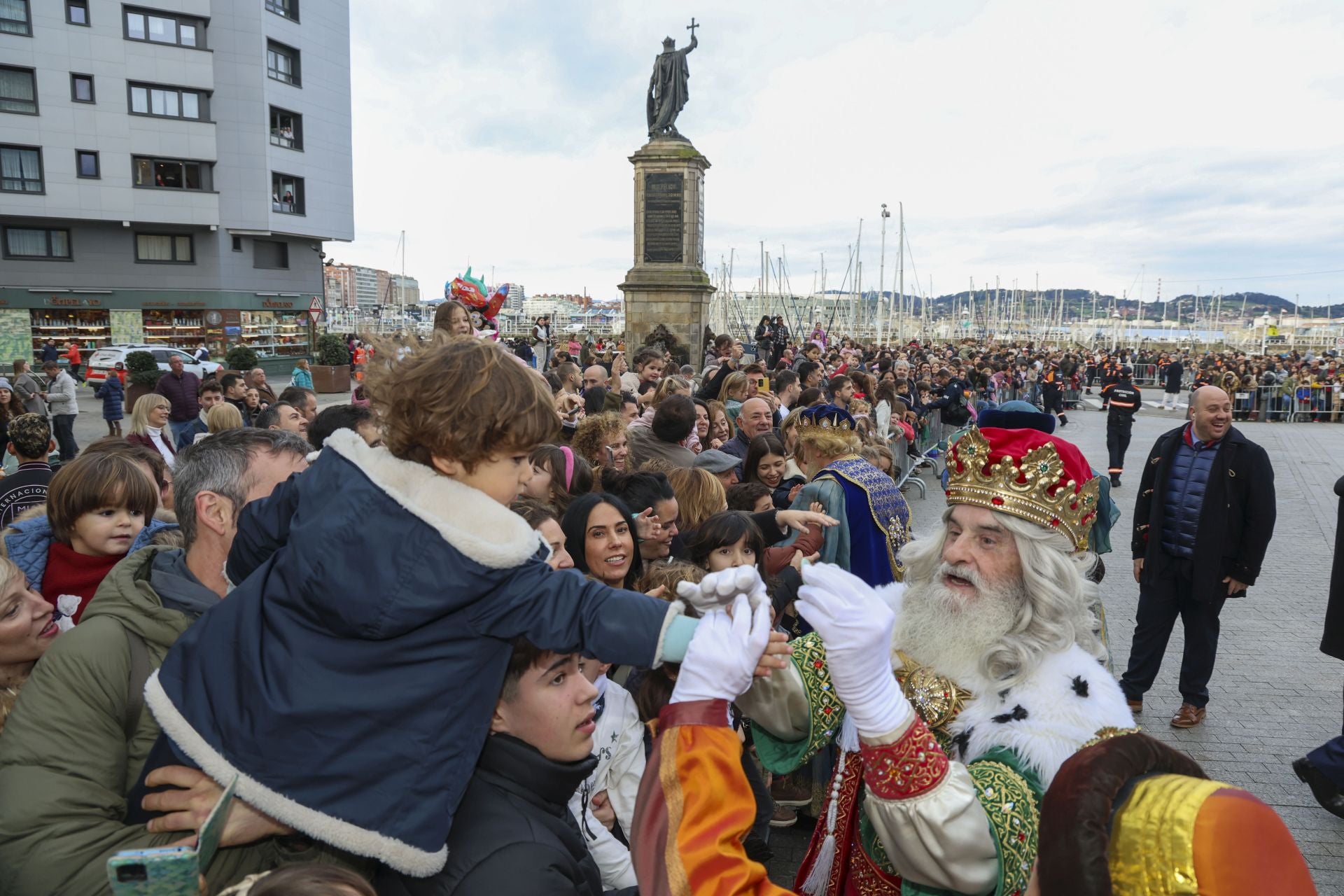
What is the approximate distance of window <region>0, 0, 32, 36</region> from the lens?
30500mm

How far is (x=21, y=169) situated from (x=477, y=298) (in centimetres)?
3390

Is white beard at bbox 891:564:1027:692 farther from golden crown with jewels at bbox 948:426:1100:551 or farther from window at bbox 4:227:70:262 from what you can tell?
window at bbox 4:227:70:262

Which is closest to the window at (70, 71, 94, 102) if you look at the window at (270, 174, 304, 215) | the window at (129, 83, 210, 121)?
the window at (129, 83, 210, 121)

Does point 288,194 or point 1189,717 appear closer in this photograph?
point 1189,717

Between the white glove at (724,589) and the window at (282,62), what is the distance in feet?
128

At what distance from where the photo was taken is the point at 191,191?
33344 mm

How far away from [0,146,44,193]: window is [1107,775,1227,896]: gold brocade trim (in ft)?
132

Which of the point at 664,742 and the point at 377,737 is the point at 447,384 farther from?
the point at 664,742

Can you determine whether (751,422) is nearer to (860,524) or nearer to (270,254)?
(860,524)

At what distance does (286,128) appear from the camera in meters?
35.4

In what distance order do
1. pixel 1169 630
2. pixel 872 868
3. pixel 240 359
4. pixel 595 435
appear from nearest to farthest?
pixel 872 868
pixel 1169 630
pixel 595 435
pixel 240 359

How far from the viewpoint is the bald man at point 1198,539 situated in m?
5.65

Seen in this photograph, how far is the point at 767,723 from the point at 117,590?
179 cm

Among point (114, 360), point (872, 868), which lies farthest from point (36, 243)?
point (872, 868)
